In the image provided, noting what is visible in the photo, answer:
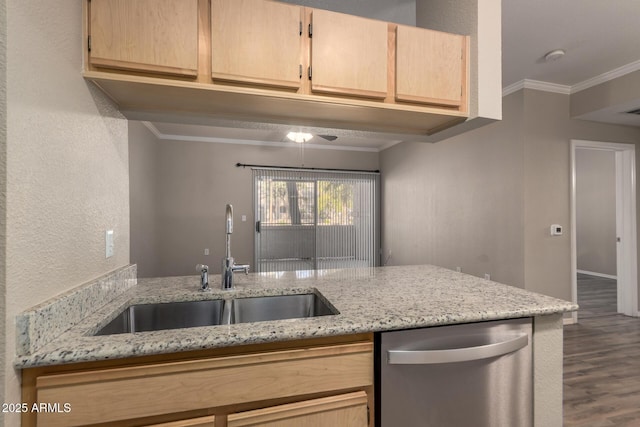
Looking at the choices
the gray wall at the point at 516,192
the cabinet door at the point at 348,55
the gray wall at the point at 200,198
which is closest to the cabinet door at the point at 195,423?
the cabinet door at the point at 348,55

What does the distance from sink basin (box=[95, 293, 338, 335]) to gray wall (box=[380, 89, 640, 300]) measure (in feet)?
9.49

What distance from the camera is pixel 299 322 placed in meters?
1.02

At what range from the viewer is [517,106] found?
3.42 metres

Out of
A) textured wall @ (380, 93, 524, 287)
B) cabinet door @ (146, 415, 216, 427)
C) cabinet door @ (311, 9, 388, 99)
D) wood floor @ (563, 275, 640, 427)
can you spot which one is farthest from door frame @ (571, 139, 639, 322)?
cabinet door @ (146, 415, 216, 427)

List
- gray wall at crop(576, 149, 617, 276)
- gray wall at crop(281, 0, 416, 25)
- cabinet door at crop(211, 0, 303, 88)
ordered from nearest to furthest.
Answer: cabinet door at crop(211, 0, 303, 88), gray wall at crop(281, 0, 416, 25), gray wall at crop(576, 149, 617, 276)

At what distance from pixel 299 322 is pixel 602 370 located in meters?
2.92

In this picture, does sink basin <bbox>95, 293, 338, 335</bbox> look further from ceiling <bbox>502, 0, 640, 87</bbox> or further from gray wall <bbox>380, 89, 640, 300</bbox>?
gray wall <bbox>380, 89, 640, 300</bbox>

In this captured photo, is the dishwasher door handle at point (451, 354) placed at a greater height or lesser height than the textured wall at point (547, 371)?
greater

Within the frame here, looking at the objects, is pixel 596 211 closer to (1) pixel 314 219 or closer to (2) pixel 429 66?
(1) pixel 314 219

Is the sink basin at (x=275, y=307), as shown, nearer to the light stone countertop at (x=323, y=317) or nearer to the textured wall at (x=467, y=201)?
the light stone countertop at (x=323, y=317)

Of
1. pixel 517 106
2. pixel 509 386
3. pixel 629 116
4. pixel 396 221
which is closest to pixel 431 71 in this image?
pixel 509 386

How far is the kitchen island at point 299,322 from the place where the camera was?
0.82 meters

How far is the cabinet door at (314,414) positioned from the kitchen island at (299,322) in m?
0.03

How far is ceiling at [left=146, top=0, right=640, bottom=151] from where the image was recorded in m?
2.17
